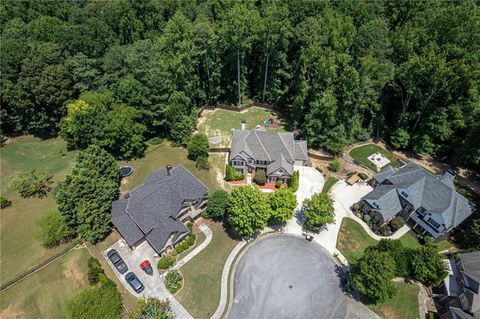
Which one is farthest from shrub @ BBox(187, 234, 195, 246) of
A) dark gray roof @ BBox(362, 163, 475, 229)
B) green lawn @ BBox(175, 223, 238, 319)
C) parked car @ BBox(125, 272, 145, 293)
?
dark gray roof @ BBox(362, 163, 475, 229)

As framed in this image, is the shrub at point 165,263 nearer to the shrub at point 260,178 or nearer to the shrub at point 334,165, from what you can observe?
the shrub at point 260,178

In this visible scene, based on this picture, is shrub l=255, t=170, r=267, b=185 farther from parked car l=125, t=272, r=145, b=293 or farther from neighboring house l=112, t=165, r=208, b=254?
parked car l=125, t=272, r=145, b=293

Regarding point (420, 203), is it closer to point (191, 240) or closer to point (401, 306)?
point (401, 306)

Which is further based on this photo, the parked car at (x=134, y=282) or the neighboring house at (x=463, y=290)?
the parked car at (x=134, y=282)

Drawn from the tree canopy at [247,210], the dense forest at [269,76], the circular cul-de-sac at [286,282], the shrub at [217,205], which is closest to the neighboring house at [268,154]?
the dense forest at [269,76]

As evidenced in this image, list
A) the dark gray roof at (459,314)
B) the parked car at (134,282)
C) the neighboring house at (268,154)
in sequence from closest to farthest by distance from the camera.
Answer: the dark gray roof at (459,314)
the parked car at (134,282)
the neighboring house at (268,154)

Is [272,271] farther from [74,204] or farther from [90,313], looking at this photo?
[74,204]

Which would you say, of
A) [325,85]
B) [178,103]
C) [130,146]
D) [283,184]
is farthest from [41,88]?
[325,85]

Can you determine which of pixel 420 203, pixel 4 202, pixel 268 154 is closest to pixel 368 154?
pixel 420 203
